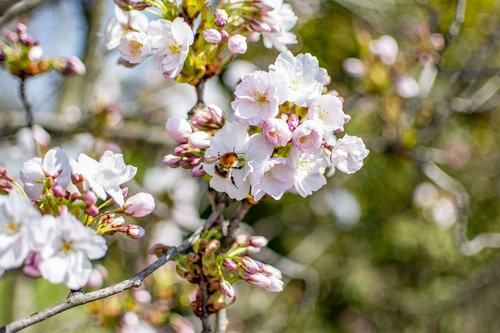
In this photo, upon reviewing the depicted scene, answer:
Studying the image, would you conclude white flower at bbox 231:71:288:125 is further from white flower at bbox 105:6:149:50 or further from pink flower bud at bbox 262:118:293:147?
white flower at bbox 105:6:149:50

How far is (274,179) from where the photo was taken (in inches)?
43.5

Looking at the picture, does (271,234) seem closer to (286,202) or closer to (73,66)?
(286,202)

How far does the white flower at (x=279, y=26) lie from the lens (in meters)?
1.33

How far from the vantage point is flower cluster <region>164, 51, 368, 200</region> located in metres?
1.07

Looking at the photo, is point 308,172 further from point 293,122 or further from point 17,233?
point 17,233

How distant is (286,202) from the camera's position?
452 centimetres

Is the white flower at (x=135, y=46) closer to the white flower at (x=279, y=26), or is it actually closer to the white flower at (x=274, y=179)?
the white flower at (x=279, y=26)

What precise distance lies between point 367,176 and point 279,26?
299 centimetres

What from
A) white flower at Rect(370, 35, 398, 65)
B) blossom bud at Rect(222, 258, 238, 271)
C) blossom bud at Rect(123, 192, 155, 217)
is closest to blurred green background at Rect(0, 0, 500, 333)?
white flower at Rect(370, 35, 398, 65)

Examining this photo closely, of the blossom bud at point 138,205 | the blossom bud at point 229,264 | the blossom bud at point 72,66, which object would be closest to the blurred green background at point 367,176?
the blossom bud at point 72,66

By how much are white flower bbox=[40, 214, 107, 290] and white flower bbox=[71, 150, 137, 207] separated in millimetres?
137

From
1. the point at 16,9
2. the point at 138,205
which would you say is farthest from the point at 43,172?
the point at 16,9

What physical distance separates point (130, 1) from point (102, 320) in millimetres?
1146

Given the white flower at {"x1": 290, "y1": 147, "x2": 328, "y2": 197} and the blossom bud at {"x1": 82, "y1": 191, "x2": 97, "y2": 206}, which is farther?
the white flower at {"x1": 290, "y1": 147, "x2": 328, "y2": 197}
